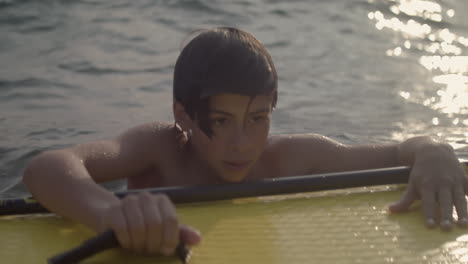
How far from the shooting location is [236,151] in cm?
248

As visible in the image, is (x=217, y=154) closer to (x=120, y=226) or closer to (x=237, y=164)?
(x=237, y=164)

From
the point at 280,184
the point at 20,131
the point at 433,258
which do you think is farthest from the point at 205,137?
the point at 20,131

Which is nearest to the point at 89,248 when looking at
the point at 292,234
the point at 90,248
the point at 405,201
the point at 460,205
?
the point at 90,248

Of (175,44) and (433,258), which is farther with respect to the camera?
(175,44)

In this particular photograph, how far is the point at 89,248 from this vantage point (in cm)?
183

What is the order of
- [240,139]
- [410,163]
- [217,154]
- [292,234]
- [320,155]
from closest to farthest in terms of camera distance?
1. [292,234]
2. [240,139]
3. [217,154]
4. [410,163]
5. [320,155]

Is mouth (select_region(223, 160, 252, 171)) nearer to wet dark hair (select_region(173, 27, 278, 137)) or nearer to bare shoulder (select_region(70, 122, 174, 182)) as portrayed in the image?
wet dark hair (select_region(173, 27, 278, 137))

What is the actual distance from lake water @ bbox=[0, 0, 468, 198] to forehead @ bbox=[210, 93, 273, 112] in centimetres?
196

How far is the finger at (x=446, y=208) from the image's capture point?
2.23 meters

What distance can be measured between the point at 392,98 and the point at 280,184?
125 inches

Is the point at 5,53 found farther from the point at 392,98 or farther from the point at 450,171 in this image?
the point at 450,171

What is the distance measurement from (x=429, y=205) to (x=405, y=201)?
0.09m

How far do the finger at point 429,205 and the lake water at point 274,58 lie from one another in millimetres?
2198

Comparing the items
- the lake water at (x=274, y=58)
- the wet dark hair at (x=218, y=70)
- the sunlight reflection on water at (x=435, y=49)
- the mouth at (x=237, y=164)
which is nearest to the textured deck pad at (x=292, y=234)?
the mouth at (x=237, y=164)
